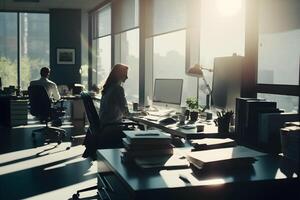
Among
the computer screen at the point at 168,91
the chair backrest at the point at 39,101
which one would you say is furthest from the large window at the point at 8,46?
Result: the computer screen at the point at 168,91

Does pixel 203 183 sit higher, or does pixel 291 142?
pixel 291 142

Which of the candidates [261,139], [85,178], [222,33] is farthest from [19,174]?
[261,139]

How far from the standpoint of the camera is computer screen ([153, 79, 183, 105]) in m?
5.04

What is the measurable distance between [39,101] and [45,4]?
4.64 metres

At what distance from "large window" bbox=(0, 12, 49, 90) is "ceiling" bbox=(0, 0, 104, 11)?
0.35 meters

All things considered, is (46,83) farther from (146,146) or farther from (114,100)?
(146,146)

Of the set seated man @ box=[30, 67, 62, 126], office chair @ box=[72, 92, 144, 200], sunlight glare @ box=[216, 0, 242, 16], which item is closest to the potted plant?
office chair @ box=[72, 92, 144, 200]

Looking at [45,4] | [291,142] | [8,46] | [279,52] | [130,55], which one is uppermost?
[45,4]

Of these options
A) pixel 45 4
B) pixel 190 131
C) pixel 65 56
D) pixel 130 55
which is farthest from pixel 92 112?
pixel 65 56

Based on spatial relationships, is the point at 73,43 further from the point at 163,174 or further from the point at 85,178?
the point at 163,174

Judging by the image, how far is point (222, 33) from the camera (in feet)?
16.9

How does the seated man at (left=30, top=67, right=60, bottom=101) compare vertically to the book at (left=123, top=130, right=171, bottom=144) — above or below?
above

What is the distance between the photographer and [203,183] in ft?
5.55

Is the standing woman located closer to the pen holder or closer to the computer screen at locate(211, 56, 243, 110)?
the computer screen at locate(211, 56, 243, 110)
